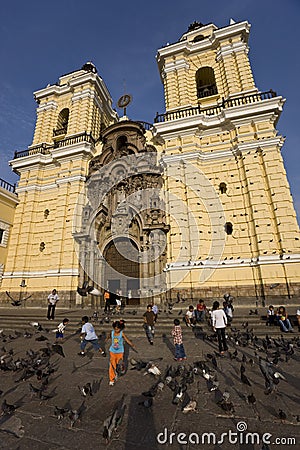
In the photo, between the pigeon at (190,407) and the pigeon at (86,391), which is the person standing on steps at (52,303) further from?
the pigeon at (190,407)

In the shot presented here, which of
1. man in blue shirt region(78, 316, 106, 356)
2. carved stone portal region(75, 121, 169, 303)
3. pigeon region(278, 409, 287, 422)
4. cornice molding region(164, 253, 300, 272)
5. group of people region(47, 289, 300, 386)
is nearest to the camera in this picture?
pigeon region(278, 409, 287, 422)

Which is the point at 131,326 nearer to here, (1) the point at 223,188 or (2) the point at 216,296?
(2) the point at 216,296

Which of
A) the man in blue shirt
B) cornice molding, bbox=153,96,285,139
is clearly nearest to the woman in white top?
the man in blue shirt

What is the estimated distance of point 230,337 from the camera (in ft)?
25.0

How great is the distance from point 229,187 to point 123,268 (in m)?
9.52

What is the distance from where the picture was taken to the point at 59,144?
2084 cm

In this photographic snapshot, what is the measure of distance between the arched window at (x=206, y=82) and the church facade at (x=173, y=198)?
3.7 inches

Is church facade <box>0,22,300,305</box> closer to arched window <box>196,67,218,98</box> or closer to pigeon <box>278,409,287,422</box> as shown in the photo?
arched window <box>196,67,218,98</box>

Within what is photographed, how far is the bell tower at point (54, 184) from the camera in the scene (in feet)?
56.0

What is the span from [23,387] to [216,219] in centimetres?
1292

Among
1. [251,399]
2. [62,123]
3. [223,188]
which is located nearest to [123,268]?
[223,188]

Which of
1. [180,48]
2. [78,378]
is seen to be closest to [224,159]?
[180,48]

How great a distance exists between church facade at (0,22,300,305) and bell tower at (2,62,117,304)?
11cm

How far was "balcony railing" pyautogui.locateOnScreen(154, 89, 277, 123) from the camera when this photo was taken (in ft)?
51.4
